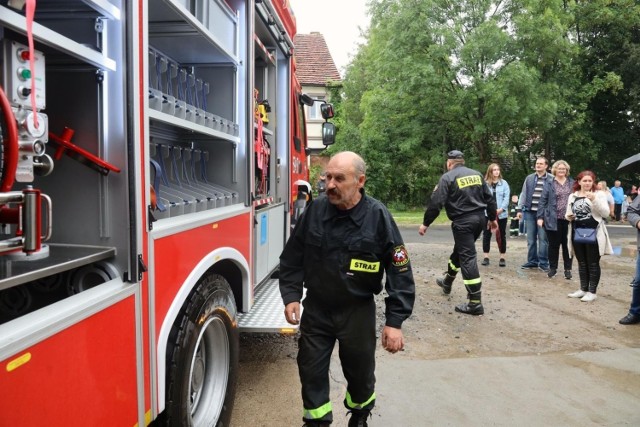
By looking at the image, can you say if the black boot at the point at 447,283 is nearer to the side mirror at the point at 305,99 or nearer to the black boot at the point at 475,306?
the black boot at the point at 475,306

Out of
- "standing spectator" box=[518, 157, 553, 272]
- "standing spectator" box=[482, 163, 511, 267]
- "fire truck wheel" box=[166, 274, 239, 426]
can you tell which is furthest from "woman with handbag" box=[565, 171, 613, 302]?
"fire truck wheel" box=[166, 274, 239, 426]

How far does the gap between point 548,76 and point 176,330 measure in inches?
922

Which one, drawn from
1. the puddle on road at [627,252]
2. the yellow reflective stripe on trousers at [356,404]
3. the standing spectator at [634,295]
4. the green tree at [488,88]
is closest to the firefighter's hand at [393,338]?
the yellow reflective stripe on trousers at [356,404]

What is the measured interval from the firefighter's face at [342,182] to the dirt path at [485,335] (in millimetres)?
1553

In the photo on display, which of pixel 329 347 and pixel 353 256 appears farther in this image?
pixel 329 347

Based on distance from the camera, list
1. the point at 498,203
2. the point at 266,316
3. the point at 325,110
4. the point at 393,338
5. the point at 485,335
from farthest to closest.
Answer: the point at 498,203 < the point at 325,110 < the point at 485,335 < the point at 266,316 < the point at 393,338

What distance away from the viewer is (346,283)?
2.73 meters

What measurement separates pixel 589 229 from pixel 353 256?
4.53 metres

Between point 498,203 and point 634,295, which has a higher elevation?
point 498,203

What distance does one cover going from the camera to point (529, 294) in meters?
6.81

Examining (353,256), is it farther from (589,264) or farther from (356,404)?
(589,264)

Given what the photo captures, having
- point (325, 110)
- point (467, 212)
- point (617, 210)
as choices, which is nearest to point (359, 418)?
point (467, 212)

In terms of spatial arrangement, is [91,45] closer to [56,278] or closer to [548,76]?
[56,278]

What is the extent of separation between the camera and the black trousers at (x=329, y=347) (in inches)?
110
